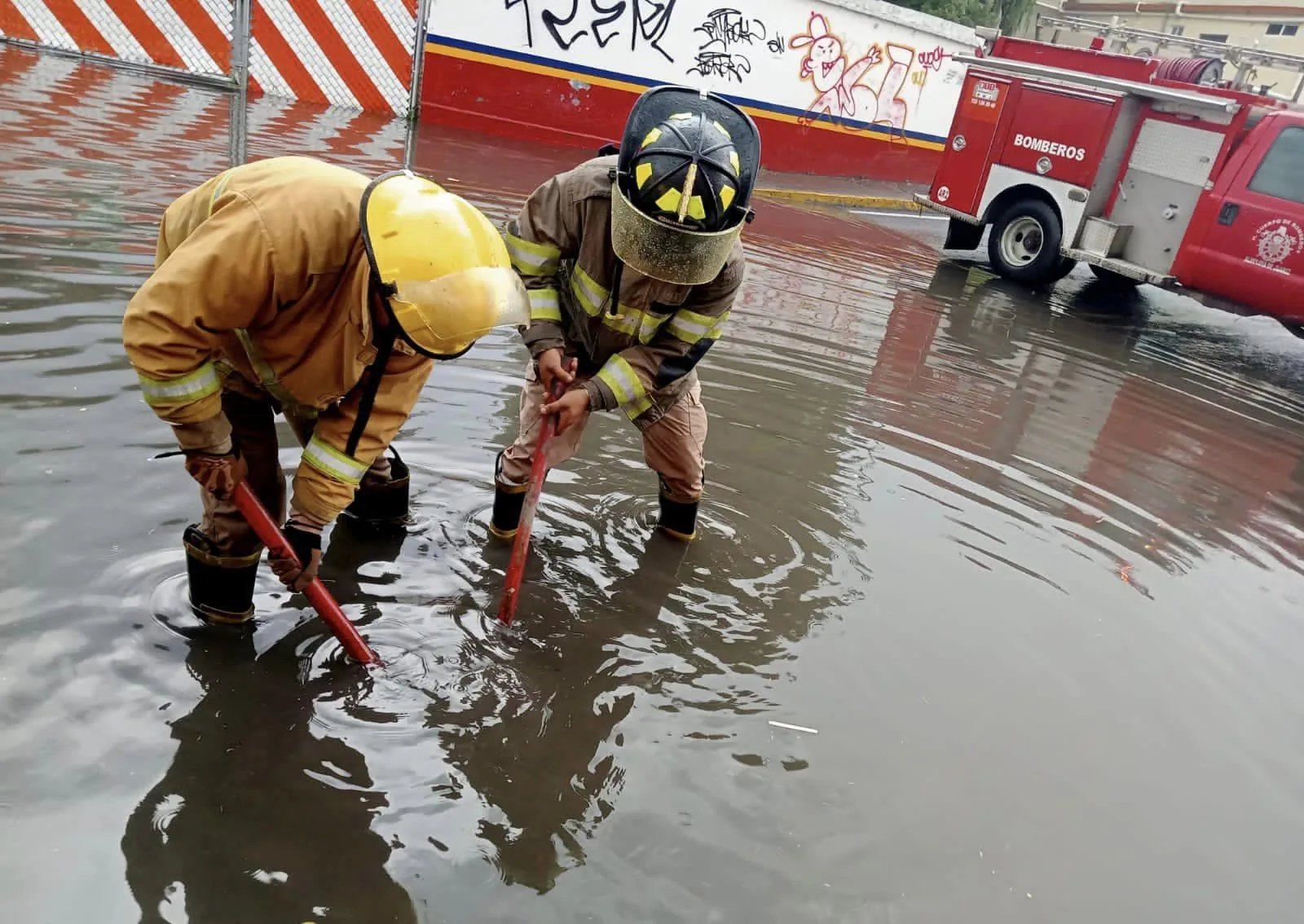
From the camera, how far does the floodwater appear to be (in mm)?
2293

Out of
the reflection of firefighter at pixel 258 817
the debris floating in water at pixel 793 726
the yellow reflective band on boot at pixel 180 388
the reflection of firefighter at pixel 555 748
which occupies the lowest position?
the reflection of firefighter at pixel 258 817

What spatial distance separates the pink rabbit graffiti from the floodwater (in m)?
10.0

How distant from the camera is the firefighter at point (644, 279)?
289 centimetres

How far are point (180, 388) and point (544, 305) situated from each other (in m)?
1.33

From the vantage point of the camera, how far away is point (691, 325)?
339cm

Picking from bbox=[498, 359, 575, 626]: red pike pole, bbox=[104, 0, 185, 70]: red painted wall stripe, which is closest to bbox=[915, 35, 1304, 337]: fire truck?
bbox=[498, 359, 575, 626]: red pike pole

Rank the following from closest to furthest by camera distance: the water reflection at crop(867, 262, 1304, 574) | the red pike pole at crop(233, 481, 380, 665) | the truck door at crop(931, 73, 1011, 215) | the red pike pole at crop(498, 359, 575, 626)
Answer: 1. the red pike pole at crop(233, 481, 380, 665)
2. the red pike pole at crop(498, 359, 575, 626)
3. the water reflection at crop(867, 262, 1304, 574)
4. the truck door at crop(931, 73, 1011, 215)

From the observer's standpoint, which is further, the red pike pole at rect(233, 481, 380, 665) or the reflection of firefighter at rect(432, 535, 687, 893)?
the red pike pole at rect(233, 481, 380, 665)

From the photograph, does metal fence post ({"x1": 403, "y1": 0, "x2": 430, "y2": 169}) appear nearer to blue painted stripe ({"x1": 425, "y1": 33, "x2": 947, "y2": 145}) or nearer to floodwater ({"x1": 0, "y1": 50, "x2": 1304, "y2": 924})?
blue painted stripe ({"x1": 425, "y1": 33, "x2": 947, "y2": 145})

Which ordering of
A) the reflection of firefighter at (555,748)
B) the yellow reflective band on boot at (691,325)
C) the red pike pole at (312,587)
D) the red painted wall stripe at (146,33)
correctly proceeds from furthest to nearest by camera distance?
the red painted wall stripe at (146,33) → the yellow reflective band on boot at (691,325) → the red pike pole at (312,587) → the reflection of firefighter at (555,748)

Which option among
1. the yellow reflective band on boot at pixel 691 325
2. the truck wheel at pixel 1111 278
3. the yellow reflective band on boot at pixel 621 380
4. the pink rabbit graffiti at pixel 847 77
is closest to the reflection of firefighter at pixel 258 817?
the yellow reflective band on boot at pixel 621 380

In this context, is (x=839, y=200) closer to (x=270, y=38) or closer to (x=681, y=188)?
(x=270, y=38)

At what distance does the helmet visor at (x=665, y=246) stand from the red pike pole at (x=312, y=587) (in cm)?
125

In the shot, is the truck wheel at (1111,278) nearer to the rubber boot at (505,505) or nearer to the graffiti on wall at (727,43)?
the graffiti on wall at (727,43)
